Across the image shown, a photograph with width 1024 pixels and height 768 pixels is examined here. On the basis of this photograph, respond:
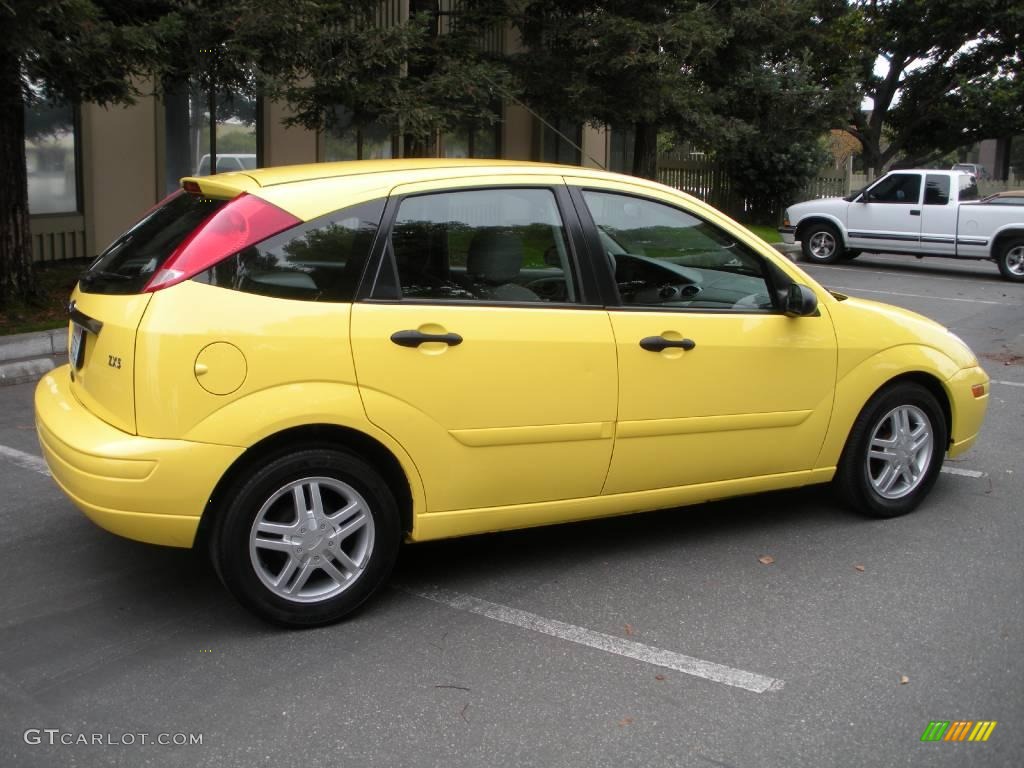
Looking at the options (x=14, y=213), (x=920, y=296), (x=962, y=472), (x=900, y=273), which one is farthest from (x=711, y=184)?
(x=962, y=472)

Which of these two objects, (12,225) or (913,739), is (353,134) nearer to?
(12,225)

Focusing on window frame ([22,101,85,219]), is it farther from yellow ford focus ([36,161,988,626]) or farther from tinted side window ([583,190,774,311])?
tinted side window ([583,190,774,311])

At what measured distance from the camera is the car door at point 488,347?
13.4 ft

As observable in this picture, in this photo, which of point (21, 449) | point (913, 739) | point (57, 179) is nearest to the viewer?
point (913, 739)

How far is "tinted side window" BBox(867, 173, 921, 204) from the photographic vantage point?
59.0ft

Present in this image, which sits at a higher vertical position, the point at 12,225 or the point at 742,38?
the point at 742,38

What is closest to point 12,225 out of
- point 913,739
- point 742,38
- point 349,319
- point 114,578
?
point 114,578

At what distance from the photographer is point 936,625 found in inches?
167

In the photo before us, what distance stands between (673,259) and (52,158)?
33.2 feet

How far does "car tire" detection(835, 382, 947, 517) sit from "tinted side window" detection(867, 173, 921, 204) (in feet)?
44.4

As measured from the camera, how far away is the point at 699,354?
4.70 m

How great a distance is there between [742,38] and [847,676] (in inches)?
556

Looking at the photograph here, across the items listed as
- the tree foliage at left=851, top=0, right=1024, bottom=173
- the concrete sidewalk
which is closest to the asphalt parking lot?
the concrete sidewalk

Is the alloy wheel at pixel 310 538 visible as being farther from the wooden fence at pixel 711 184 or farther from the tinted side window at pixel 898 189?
the wooden fence at pixel 711 184
